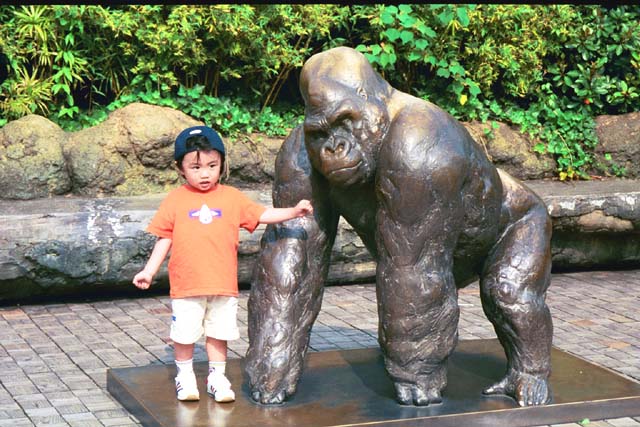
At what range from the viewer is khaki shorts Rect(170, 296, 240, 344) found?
4762mm

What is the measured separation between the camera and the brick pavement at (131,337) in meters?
5.19

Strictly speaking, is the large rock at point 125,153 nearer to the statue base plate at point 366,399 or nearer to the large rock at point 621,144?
the statue base plate at point 366,399

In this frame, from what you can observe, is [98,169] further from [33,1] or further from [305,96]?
[33,1]

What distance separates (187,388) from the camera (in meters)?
4.76

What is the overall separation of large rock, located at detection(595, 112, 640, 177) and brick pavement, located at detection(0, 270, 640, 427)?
1.62 m

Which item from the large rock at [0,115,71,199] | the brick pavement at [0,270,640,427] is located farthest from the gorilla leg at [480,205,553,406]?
the large rock at [0,115,71,199]

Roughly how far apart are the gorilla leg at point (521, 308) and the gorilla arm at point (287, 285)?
0.86 m

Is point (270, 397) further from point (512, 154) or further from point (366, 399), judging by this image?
point (512, 154)

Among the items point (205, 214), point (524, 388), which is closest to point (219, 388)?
point (205, 214)

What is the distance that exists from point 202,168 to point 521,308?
164cm

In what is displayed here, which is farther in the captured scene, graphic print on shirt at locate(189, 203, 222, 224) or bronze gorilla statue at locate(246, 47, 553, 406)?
graphic print on shirt at locate(189, 203, 222, 224)

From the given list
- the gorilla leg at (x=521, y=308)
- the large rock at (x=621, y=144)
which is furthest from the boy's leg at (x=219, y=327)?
the large rock at (x=621, y=144)

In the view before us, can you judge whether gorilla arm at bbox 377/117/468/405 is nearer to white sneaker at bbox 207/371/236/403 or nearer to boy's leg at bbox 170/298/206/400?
white sneaker at bbox 207/371/236/403

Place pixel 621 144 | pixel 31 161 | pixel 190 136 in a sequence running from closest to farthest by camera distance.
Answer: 1. pixel 190 136
2. pixel 31 161
3. pixel 621 144
